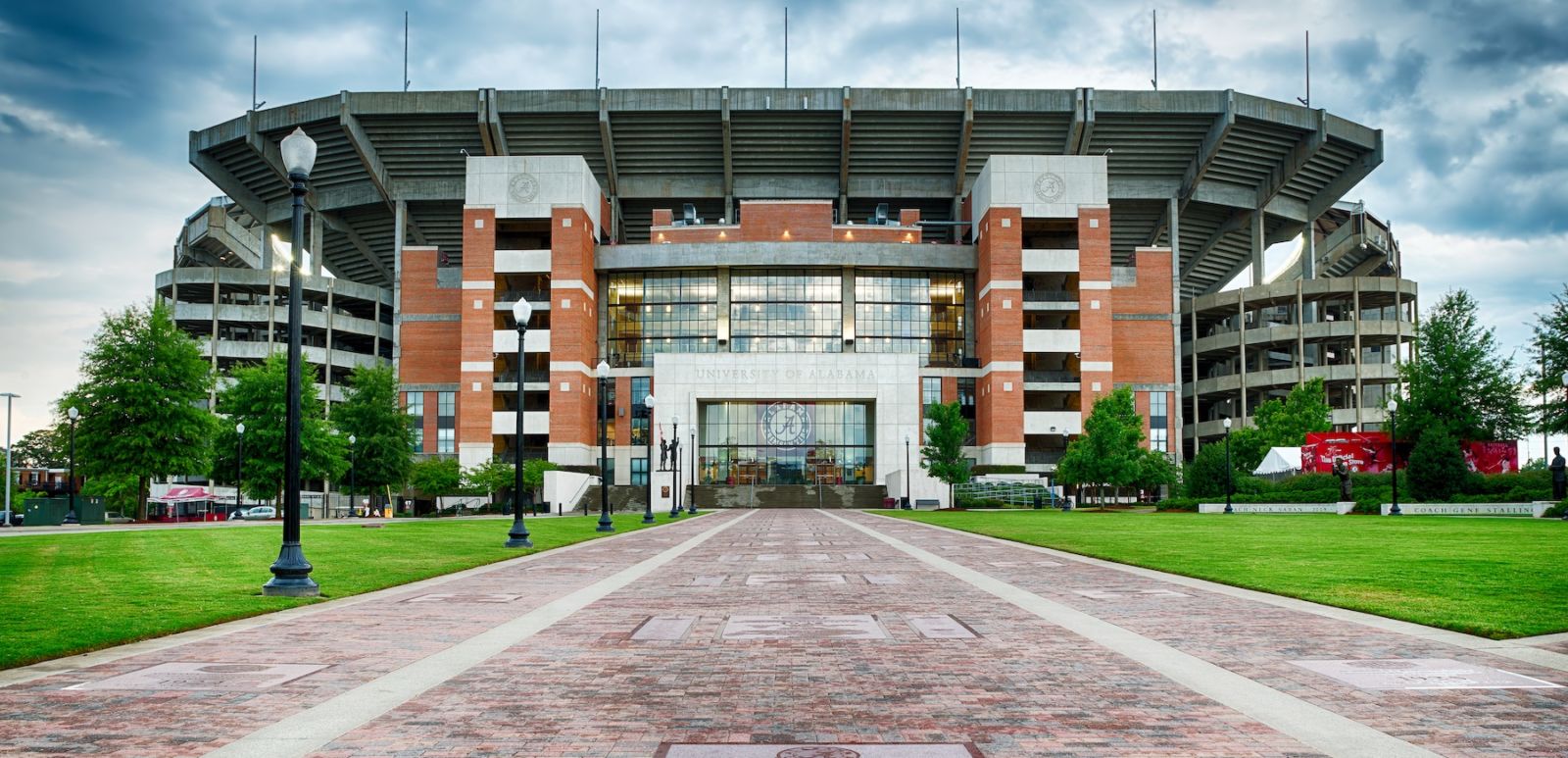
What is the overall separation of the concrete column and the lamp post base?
303 ft

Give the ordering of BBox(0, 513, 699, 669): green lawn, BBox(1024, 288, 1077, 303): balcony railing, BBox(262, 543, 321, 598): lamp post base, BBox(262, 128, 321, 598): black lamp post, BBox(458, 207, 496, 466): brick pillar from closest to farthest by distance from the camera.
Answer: BBox(0, 513, 699, 669): green lawn < BBox(262, 543, 321, 598): lamp post base < BBox(262, 128, 321, 598): black lamp post < BBox(458, 207, 496, 466): brick pillar < BBox(1024, 288, 1077, 303): balcony railing

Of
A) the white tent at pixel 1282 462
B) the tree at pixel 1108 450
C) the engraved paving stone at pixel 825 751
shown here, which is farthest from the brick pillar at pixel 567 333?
the engraved paving stone at pixel 825 751

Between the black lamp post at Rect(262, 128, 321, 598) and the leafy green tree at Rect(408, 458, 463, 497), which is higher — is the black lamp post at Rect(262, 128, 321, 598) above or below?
above

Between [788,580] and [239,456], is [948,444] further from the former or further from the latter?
[788,580]

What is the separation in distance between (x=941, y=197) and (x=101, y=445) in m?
67.6

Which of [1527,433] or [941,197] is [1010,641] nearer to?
[1527,433]

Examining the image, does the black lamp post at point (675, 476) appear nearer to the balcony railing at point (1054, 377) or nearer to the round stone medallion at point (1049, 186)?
the balcony railing at point (1054, 377)

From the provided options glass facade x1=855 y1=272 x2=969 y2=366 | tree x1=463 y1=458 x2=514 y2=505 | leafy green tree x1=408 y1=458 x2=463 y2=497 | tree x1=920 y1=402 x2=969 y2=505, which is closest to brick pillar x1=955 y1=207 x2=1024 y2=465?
glass facade x1=855 y1=272 x2=969 y2=366

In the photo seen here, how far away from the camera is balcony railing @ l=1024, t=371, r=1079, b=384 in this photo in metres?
90.1

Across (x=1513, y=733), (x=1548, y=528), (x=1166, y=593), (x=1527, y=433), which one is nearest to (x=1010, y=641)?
(x=1513, y=733)

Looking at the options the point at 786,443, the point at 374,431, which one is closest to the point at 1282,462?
the point at 786,443

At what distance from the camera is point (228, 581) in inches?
594

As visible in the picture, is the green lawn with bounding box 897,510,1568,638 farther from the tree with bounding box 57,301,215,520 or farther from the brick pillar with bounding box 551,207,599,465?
the brick pillar with bounding box 551,207,599,465

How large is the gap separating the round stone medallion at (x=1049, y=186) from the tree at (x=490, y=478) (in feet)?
148
